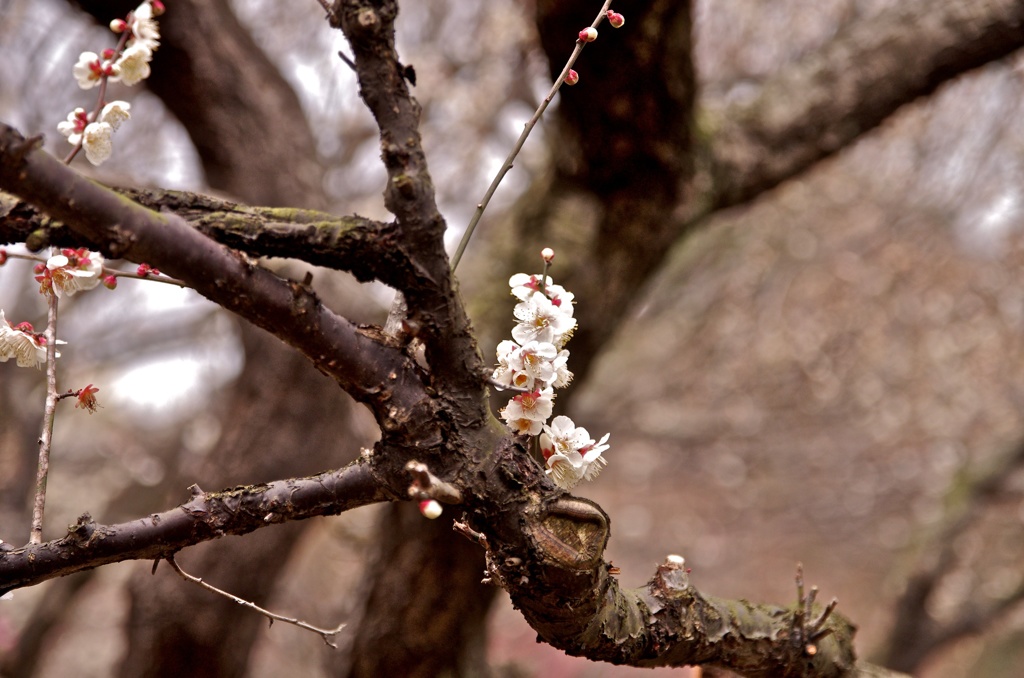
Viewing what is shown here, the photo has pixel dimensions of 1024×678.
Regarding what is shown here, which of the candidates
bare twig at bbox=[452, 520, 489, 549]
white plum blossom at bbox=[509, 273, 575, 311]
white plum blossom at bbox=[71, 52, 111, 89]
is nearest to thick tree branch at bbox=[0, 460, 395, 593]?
bare twig at bbox=[452, 520, 489, 549]

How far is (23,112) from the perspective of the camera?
3.59m

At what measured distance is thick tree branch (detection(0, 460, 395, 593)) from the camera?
1.00 meters

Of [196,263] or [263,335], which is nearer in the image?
[196,263]

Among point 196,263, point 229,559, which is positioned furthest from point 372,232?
point 229,559

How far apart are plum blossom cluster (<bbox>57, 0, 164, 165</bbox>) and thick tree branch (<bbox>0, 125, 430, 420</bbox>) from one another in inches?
15.4

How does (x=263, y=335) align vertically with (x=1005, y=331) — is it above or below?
below

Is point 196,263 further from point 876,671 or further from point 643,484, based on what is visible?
point 643,484

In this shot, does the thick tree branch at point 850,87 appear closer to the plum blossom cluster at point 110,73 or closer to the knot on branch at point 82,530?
the plum blossom cluster at point 110,73

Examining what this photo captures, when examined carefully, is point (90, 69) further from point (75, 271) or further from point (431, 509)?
point (431, 509)

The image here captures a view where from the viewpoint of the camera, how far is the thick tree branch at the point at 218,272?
2.55 ft

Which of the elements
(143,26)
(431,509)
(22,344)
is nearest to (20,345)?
(22,344)

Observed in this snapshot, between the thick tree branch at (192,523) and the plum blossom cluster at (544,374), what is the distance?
0.72 feet

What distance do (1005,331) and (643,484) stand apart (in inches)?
121

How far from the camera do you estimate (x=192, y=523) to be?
1.03m
